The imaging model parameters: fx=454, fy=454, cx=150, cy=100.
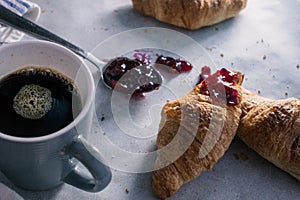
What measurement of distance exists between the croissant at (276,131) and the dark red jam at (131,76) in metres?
0.28

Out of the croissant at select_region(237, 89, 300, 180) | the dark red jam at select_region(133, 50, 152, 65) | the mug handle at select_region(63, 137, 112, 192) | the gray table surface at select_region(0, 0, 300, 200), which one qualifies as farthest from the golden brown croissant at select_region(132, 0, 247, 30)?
the mug handle at select_region(63, 137, 112, 192)

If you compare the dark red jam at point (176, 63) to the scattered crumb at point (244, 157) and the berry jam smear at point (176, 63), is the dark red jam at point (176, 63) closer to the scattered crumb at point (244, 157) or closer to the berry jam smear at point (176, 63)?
the berry jam smear at point (176, 63)

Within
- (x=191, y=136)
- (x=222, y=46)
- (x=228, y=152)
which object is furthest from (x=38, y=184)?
(x=222, y=46)

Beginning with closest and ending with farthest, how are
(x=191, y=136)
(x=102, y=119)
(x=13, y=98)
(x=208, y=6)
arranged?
→ (x=13, y=98)
(x=191, y=136)
(x=102, y=119)
(x=208, y=6)

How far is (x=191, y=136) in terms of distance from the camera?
1.04 metres

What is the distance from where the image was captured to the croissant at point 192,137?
103cm

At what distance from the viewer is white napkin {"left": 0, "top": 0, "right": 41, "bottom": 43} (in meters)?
1.34

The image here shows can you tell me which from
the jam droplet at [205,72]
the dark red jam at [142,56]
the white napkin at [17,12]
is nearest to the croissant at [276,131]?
the jam droplet at [205,72]

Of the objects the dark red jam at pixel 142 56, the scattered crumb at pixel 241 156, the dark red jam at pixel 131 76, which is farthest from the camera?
the dark red jam at pixel 142 56

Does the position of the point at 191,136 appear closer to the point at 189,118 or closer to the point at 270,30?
the point at 189,118

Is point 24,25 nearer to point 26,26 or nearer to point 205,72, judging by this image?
point 26,26

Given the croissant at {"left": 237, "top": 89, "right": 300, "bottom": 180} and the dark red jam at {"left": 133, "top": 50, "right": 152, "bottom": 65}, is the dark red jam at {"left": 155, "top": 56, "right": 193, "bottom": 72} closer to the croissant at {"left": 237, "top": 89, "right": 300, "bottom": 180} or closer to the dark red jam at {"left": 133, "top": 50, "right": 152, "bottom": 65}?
the dark red jam at {"left": 133, "top": 50, "right": 152, "bottom": 65}

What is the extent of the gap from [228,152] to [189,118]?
0.16 meters

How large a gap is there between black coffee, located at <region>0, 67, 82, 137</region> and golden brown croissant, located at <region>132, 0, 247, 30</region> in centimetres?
53
